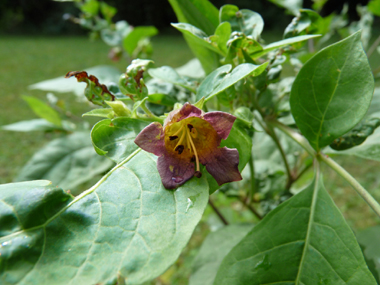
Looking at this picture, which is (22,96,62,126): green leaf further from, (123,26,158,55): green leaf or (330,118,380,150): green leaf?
(330,118,380,150): green leaf

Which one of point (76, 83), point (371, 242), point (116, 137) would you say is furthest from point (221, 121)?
point (371, 242)

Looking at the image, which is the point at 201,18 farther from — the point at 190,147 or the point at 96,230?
the point at 96,230

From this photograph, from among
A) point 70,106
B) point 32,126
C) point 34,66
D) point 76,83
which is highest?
point 76,83

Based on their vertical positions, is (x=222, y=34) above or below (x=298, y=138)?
above

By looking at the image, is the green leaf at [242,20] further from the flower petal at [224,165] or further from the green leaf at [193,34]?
the flower petal at [224,165]

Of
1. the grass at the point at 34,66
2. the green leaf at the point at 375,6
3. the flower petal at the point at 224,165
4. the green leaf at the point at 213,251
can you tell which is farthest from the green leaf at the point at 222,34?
the grass at the point at 34,66

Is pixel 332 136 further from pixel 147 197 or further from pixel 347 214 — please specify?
pixel 347 214

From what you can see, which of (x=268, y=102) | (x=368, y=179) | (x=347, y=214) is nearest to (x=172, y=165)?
(x=268, y=102)
